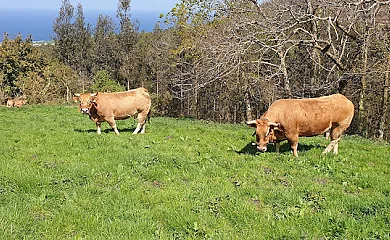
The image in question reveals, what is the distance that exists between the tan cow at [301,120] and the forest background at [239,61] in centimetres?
273

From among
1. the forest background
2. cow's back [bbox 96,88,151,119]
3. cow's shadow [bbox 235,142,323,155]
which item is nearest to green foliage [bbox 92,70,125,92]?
the forest background

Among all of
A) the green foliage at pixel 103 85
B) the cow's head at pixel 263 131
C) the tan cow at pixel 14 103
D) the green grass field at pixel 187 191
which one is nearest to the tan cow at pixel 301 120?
the cow's head at pixel 263 131

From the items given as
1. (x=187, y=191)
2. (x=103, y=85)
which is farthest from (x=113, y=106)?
(x=103, y=85)

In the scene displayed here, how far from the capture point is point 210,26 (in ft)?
72.5

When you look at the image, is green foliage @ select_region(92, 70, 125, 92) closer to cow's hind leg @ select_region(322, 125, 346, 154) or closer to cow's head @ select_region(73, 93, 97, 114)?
cow's head @ select_region(73, 93, 97, 114)

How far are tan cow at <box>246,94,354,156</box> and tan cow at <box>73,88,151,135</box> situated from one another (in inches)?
211

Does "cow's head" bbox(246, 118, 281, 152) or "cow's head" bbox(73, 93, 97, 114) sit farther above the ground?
"cow's head" bbox(73, 93, 97, 114)

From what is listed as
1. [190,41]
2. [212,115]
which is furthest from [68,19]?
[190,41]

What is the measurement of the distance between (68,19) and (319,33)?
5037cm

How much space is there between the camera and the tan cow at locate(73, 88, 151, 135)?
12547 millimetres

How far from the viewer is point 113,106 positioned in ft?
42.6

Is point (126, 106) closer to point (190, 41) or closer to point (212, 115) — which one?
point (190, 41)

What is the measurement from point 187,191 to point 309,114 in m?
4.51

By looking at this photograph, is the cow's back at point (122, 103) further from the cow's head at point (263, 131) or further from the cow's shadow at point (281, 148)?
the cow's head at point (263, 131)
